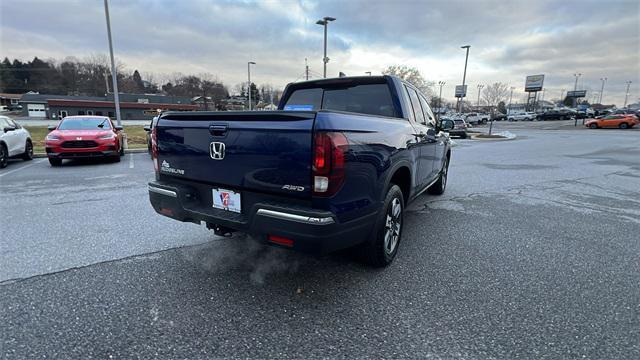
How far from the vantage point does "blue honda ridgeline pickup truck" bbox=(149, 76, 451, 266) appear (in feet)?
7.91

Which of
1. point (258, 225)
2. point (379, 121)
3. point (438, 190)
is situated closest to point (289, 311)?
point (258, 225)

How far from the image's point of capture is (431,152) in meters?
4.98

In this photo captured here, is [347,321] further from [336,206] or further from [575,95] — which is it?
[575,95]

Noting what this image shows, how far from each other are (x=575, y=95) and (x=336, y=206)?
117074 mm

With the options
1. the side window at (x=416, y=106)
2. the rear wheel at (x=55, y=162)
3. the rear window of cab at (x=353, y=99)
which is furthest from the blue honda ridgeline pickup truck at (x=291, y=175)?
the rear wheel at (x=55, y=162)

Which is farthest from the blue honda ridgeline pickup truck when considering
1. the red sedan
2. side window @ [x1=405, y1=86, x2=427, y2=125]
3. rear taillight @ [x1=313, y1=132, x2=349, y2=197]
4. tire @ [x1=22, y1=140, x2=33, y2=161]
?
tire @ [x1=22, y1=140, x2=33, y2=161]

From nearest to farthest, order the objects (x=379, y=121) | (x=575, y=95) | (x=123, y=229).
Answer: (x=379, y=121) → (x=123, y=229) → (x=575, y=95)

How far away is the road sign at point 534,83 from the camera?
246 feet

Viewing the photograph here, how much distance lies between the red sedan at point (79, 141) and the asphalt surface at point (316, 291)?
4713 mm

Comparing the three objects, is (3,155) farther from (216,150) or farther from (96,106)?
(96,106)

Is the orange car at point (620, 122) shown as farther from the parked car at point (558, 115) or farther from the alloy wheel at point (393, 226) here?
the alloy wheel at point (393, 226)

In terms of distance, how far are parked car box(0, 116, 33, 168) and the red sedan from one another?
3.51ft

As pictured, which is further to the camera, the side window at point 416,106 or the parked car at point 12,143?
the parked car at point 12,143

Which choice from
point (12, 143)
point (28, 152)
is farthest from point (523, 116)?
point (12, 143)
